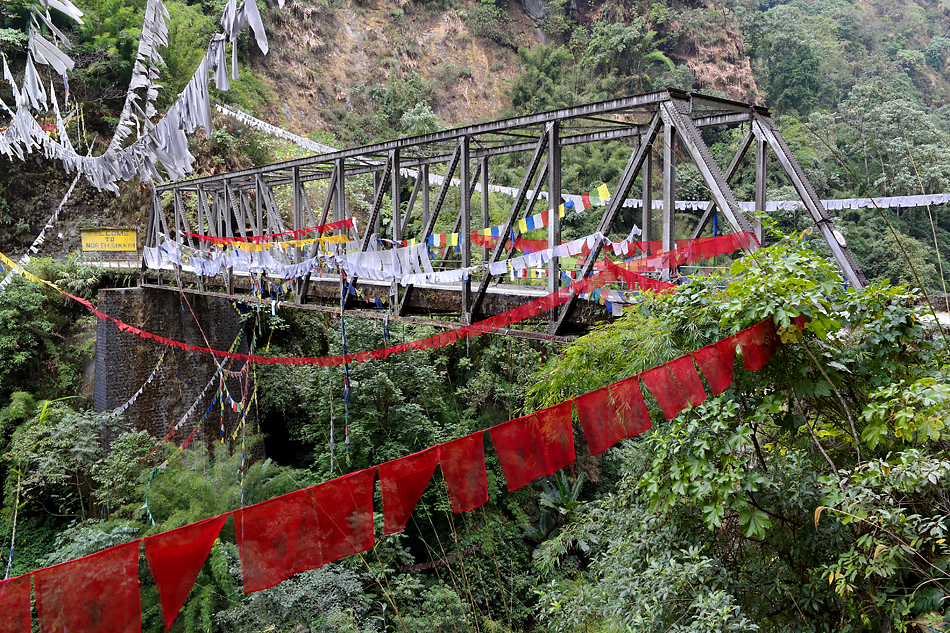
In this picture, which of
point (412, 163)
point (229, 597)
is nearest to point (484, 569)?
point (229, 597)

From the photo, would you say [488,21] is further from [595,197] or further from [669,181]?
[669,181]

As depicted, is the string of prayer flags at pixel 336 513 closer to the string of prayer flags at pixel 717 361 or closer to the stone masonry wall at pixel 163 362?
the string of prayer flags at pixel 717 361

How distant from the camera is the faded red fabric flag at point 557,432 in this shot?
3430mm

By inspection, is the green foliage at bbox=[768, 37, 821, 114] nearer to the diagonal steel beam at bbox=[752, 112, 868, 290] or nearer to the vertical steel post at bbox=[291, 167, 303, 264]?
the vertical steel post at bbox=[291, 167, 303, 264]

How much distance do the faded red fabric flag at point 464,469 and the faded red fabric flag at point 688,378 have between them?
4.03 ft

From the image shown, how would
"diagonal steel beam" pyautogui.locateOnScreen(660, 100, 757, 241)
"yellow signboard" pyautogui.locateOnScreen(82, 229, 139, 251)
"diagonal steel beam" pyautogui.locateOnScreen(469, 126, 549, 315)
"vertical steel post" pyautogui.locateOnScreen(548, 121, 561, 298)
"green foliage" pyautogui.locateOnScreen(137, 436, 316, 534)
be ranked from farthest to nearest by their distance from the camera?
"yellow signboard" pyautogui.locateOnScreen(82, 229, 139, 251)
"green foliage" pyautogui.locateOnScreen(137, 436, 316, 534)
"diagonal steel beam" pyautogui.locateOnScreen(469, 126, 549, 315)
"vertical steel post" pyautogui.locateOnScreen(548, 121, 561, 298)
"diagonal steel beam" pyautogui.locateOnScreen(660, 100, 757, 241)

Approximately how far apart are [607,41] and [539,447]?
3344cm

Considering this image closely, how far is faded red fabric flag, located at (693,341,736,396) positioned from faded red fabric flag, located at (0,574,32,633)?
3364 mm

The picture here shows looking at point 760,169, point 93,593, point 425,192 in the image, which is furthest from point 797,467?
point 425,192

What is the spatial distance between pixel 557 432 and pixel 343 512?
1.29 meters

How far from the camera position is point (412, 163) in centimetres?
1116

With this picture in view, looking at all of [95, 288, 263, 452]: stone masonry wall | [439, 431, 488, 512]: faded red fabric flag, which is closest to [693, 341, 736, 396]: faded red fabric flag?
[439, 431, 488, 512]: faded red fabric flag

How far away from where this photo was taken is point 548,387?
6.10 metres

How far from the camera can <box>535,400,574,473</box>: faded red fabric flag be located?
3430 millimetres
